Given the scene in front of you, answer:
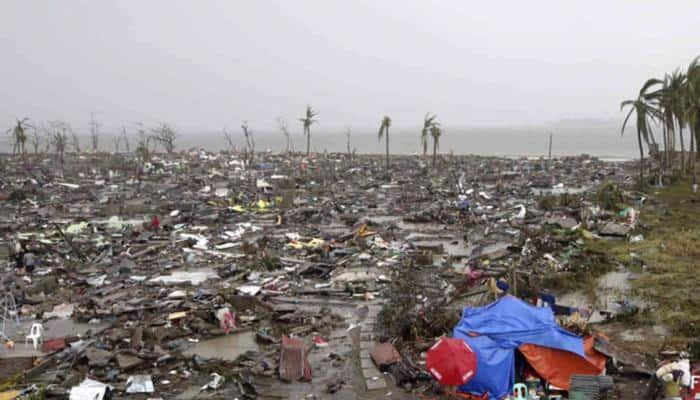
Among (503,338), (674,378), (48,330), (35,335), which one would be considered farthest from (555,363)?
(48,330)

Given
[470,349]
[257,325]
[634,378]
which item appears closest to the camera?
[470,349]

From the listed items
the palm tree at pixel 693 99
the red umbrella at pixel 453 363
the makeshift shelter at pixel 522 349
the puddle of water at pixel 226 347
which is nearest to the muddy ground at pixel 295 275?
the puddle of water at pixel 226 347

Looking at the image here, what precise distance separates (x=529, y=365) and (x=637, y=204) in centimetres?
1820

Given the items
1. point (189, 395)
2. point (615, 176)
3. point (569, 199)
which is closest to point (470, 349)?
point (189, 395)

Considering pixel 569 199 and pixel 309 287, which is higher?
pixel 569 199

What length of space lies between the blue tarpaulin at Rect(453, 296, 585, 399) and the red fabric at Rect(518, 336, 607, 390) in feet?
0.27

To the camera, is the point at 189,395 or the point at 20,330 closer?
the point at 189,395

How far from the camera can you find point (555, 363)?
793 centimetres

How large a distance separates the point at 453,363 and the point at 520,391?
93 centimetres

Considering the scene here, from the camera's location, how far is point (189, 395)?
8.38 metres

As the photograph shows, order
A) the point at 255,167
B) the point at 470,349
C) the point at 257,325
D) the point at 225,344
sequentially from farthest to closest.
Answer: the point at 255,167
the point at 257,325
the point at 225,344
the point at 470,349

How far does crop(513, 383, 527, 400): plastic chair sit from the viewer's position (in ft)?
24.6

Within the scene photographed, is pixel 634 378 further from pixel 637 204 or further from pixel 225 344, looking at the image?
pixel 637 204

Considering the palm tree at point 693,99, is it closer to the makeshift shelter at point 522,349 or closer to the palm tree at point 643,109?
the palm tree at point 643,109
